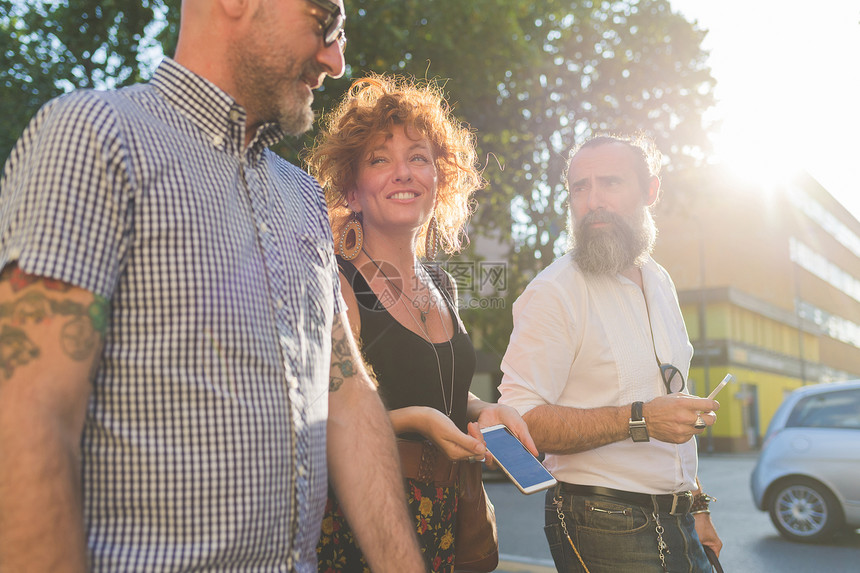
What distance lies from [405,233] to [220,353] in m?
1.63

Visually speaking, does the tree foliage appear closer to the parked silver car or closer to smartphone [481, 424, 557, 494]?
the parked silver car

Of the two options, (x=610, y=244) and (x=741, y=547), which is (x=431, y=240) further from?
→ (x=741, y=547)

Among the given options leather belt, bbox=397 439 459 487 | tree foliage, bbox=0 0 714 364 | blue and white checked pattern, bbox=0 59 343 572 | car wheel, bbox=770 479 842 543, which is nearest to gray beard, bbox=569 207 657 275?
leather belt, bbox=397 439 459 487

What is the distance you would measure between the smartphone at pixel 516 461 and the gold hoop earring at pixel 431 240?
3.78 feet

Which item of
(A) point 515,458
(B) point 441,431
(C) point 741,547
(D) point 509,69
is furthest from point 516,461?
(D) point 509,69

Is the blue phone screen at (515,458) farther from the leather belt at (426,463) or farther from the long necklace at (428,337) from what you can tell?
the long necklace at (428,337)

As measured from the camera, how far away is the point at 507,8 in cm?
1059

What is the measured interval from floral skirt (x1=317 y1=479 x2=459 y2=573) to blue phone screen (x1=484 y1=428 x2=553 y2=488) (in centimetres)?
33

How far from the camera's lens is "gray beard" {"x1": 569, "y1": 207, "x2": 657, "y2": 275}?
2.85 meters

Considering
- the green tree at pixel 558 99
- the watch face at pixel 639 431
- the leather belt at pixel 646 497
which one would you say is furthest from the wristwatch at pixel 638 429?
the green tree at pixel 558 99

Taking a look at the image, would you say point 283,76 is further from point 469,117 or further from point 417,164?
point 469,117

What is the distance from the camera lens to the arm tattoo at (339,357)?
5.91 feet

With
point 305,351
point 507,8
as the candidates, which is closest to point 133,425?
point 305,351

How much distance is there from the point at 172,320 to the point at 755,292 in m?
47.9
